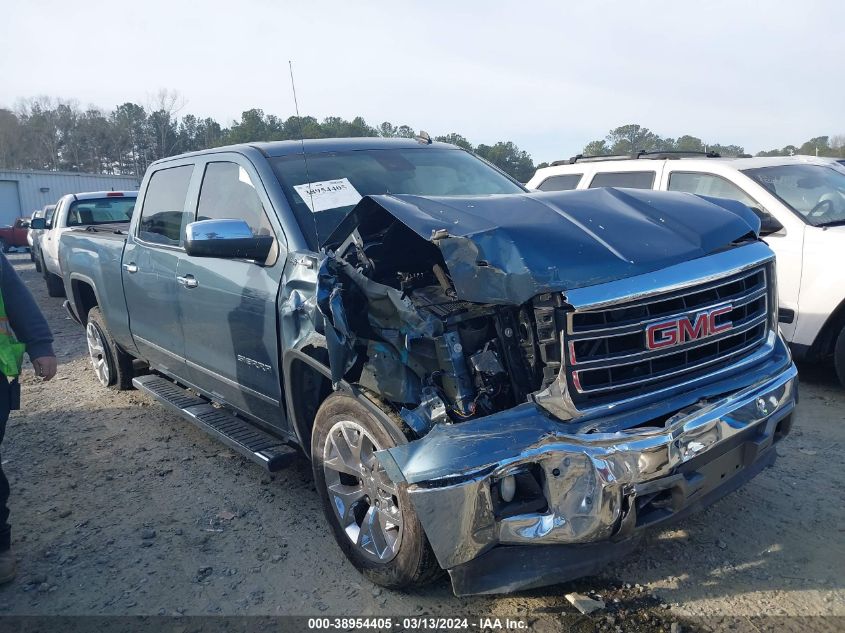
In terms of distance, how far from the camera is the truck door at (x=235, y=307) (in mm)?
3574

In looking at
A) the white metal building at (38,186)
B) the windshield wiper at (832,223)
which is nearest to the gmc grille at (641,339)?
the windshield wiper at (832,223)

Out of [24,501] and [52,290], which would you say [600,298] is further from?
[52,290]

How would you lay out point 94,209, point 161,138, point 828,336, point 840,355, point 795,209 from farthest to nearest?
point 161,138 < point 94,209 < point 795,209 < point 828,336 < point 840,355

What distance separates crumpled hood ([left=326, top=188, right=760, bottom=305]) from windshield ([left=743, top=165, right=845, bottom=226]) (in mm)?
3120

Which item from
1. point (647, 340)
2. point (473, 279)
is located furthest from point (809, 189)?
point (473, 279)

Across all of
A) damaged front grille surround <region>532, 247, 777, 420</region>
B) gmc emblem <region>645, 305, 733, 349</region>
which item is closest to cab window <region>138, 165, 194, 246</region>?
damaged front grille surround <region>532, 247, 777, 420</region>

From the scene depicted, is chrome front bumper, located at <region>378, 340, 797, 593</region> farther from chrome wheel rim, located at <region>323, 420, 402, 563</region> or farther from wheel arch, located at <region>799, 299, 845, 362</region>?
wheel arch, located at <region>799, 299, 845, 362</region>

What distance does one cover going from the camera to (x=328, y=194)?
372cm

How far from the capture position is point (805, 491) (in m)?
3.69

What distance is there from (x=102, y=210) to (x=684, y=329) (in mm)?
11104

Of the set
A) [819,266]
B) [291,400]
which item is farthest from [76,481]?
[819,266]

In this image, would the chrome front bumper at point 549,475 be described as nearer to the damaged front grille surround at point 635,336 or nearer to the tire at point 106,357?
the damaged front grille surround at point 635,336

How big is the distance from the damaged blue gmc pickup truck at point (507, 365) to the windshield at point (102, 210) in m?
8.83

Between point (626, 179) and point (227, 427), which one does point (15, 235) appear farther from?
point (227, 427)
